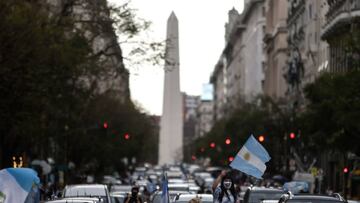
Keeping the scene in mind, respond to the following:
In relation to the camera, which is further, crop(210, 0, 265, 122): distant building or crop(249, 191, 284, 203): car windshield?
crop(210, 0, 265, 122): distant building

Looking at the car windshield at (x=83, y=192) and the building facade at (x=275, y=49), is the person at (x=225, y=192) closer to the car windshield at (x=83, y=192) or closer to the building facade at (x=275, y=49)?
the car windshield at (x=83, y=192)

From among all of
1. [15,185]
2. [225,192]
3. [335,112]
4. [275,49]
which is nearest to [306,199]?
[225,192]

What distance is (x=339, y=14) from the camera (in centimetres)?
7538

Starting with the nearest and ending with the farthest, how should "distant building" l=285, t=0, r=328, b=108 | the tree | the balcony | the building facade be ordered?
the tree → the balcony → "distant building" l=285, t=0, r=328, b=108 → the building facade

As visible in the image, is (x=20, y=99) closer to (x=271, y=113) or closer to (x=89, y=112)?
(x=89, y=112)

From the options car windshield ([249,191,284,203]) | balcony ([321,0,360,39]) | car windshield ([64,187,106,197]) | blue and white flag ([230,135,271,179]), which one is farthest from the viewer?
balcony ([321,0,360,39])

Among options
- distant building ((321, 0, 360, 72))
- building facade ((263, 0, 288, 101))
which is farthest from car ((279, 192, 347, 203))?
building facade ((263, 0, 288, 101))

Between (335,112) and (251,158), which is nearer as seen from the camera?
(251,158)

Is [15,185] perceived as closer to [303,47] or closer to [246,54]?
[303,47]

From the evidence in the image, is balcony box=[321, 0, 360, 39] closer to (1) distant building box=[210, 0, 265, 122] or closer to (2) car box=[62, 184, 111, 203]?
(2) car box=[62, 184, 111, 203]

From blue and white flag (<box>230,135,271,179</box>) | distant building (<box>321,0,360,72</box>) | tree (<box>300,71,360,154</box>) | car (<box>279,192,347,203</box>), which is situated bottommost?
car (<box>279,192,347,203</box>)

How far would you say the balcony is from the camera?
236 ft

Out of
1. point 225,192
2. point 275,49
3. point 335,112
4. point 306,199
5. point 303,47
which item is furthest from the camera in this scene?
point 275,49

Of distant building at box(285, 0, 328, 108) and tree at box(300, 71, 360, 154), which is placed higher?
distant building at box(285, 0, 328, 108)
